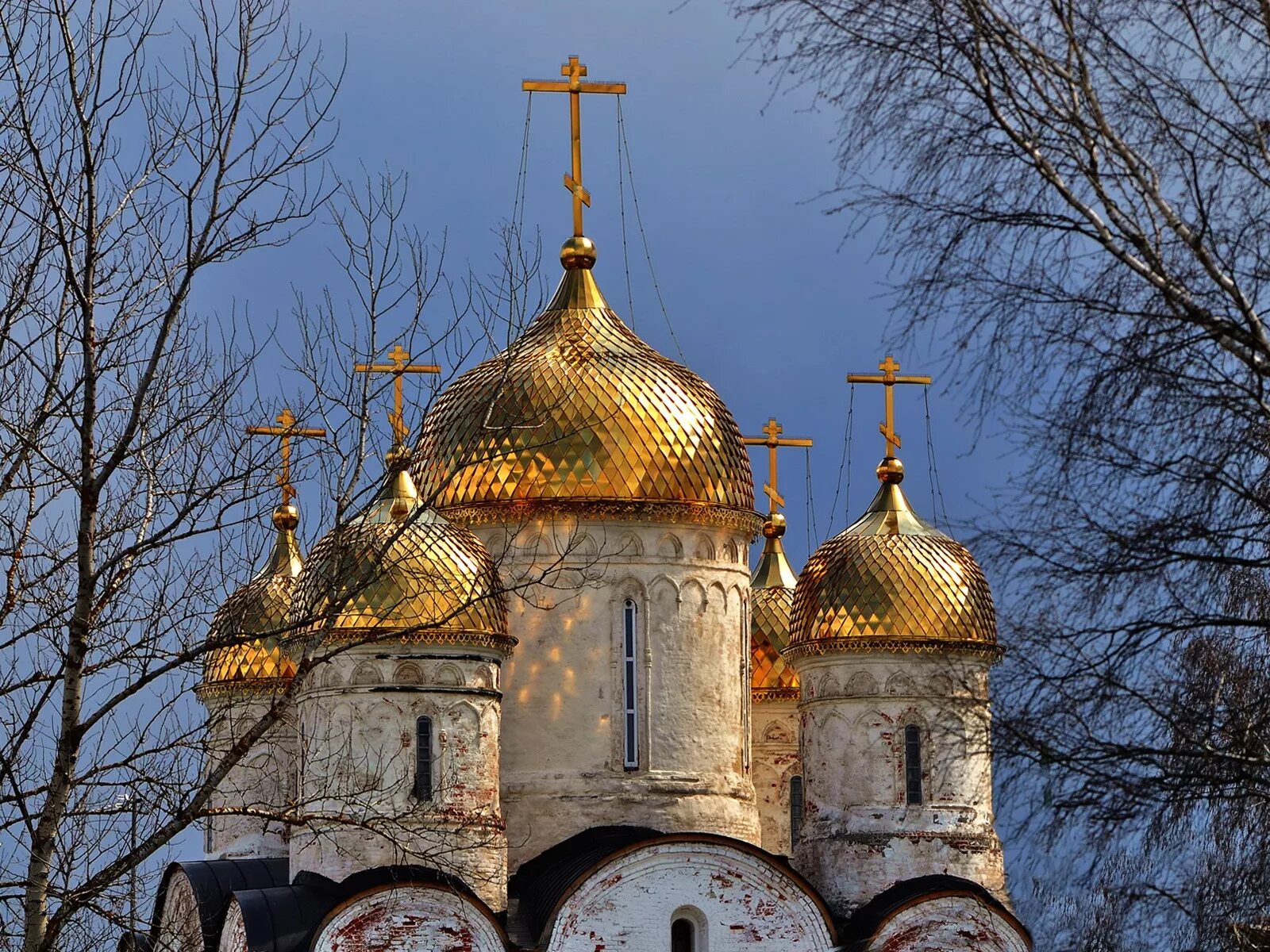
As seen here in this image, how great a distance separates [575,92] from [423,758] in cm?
795

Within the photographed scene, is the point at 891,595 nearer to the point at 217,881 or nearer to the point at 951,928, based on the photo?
the point at 951,928

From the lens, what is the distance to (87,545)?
37.3ft

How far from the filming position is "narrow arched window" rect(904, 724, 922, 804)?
2528 cm

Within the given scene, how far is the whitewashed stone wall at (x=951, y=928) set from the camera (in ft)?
80.1

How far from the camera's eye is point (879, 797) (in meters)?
25.3

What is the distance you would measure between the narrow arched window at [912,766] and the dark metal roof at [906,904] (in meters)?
0.87

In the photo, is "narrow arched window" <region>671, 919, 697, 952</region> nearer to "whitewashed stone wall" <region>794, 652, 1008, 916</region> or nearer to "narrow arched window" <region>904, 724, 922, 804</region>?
"whitewashed stone wall" <region>794, 652, 1008, 916</region>

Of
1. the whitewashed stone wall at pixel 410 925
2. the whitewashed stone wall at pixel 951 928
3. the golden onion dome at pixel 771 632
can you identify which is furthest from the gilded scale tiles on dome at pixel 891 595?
the whitewashed stone wall at pixel 410 925

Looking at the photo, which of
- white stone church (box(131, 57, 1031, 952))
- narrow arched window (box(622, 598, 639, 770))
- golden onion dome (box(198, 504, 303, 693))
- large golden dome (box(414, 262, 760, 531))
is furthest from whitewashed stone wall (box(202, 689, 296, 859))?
narrow arched window (box(622, 598, 639, 770))

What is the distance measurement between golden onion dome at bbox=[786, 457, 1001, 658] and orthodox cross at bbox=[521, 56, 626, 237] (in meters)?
4.73

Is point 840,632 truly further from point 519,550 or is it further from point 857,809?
point 519,550

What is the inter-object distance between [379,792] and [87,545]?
1209 cm

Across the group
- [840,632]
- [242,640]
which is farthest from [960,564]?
[242,640]

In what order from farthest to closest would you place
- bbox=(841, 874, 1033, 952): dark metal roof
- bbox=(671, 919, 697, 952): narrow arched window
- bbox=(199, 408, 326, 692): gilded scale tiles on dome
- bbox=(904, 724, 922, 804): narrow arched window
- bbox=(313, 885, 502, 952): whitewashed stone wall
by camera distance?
bbox=(199, 408, 326, 692): gilded scale tiles on dome
bbox=(904, 724, 922, 804): narrow arched window
bbox=(841, 874, 1033, 952): dark metal roof
bbox=(671, 919, 697, 952): narrow arched window
bbox=(313, 885, 502, 952): whitewashed stone wall
